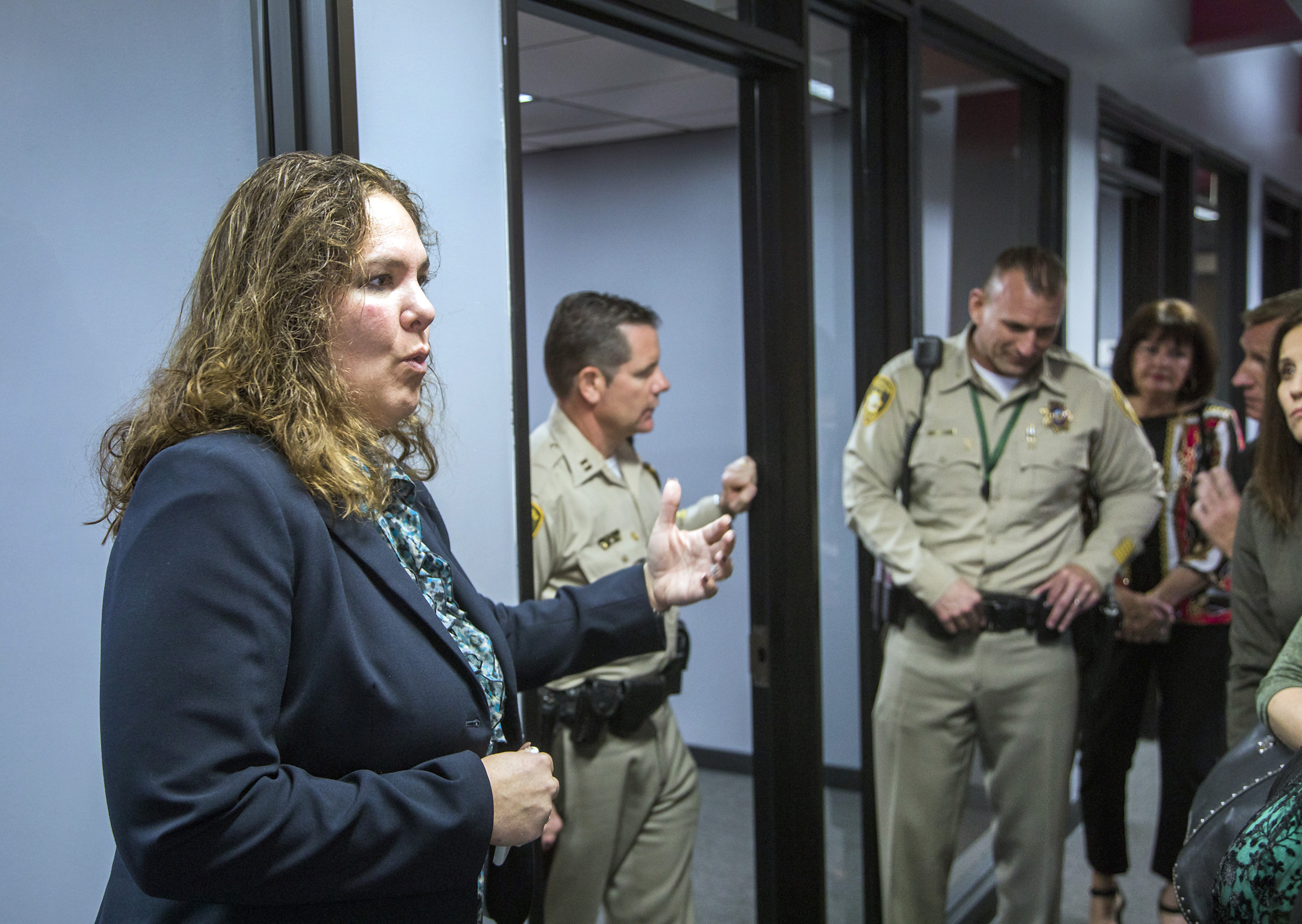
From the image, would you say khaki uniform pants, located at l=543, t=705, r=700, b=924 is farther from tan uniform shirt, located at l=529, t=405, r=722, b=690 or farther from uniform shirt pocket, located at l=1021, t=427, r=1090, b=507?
uniform shirt pocket, located at l=1021, t=427, r=1090, b=507

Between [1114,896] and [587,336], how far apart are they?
226cm

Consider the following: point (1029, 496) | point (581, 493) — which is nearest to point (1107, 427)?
point (1029, 496)

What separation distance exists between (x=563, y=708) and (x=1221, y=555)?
202 cm

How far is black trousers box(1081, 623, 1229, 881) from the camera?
9.87 ft

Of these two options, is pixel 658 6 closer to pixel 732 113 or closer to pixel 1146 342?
pixel 732 113

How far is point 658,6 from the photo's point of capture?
77.8 inches

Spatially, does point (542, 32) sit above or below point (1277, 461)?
above

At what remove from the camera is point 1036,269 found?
8.49 feet

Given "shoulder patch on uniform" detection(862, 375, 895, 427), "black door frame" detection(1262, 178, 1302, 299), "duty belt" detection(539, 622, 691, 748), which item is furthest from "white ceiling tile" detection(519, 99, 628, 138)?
"black door frame" detection(1262, 178, 1302, 299)

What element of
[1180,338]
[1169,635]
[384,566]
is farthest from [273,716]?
[1180,338]

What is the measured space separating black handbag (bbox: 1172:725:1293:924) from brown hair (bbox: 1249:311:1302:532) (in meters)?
0.50

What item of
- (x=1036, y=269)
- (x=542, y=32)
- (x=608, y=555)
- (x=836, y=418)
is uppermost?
(x=542, y=32)

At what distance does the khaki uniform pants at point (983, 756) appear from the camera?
8.46ft

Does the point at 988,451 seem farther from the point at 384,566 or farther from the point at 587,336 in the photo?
the point at 384,566
